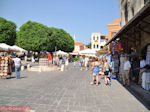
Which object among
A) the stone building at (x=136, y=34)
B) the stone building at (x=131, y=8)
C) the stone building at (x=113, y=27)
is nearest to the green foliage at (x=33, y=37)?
the stone building at (x=113, y=27)

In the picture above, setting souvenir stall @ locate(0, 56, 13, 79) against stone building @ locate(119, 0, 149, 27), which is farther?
stone building @ locate(119, 0, 149, 27)

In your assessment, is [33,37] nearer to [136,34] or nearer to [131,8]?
[131,8]

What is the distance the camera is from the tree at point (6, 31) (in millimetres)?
30925

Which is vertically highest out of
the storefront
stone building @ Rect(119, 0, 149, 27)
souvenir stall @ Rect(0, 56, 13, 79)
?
stone building @ Rect(119, 0, 149, 27)

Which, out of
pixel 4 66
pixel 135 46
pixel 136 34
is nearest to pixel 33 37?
pixel 4 66

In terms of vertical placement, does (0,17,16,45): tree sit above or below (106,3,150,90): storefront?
above

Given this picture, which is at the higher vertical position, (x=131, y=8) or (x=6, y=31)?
(x=6, y=31)

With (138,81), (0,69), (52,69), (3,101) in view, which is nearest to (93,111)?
(3,101)

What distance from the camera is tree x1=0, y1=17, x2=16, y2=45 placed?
30.9 m

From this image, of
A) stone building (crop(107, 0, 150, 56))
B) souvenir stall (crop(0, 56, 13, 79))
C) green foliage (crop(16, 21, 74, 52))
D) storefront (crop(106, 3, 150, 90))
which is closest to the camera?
stone building (crop(107, 0, 150, 56))

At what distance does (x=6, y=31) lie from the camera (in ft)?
103

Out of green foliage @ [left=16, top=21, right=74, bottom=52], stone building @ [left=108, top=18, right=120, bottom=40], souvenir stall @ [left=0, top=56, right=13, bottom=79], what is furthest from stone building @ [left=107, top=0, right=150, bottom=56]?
green foliage @ [left=16, top=21, right=74, bottom=52]

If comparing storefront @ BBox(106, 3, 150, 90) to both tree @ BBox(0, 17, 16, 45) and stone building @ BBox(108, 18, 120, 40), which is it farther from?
tree @ BBox(0, 17, 16, 45)

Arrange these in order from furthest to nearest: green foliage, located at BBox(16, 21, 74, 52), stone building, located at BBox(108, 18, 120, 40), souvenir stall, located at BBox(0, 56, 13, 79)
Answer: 1. green foliage, located at BBox(16, 21, 74, 52)
2. stone building, located at BBox(108, 18, 120, 40)
3. souvenir stall, located at BBox(0, 56, 13, 79)
